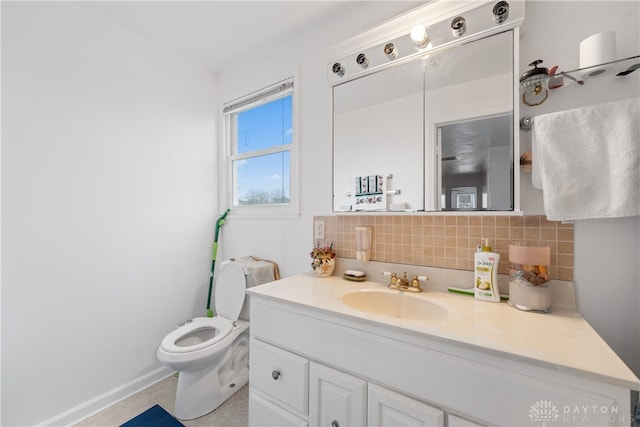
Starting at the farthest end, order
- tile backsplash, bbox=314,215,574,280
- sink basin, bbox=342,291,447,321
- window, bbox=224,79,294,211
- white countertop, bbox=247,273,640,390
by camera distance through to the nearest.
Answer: window, bbox=224,79,294,211, sink basin, bbox=342,291,447,321, tile backsplash, bbox=314,215,574,280, white countertop, bbox=247,273,640,390

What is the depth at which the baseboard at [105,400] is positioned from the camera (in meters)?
1.45

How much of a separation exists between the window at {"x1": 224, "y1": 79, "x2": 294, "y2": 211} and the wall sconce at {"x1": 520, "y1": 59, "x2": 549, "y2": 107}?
1275mm

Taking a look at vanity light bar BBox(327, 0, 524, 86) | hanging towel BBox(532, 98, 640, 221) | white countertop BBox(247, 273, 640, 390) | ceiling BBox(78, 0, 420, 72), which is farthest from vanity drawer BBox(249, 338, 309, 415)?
ceiling BBox(78, 0, 420, 72)

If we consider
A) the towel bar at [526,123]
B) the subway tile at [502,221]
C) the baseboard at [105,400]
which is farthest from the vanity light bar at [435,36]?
the baseboard at [105,400]

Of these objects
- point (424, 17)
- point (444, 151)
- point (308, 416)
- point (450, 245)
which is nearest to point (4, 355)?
point (308, 416)

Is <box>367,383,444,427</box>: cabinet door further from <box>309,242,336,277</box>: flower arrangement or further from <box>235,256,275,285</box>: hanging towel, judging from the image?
<box>235,256,275,285</box>: hanging towel

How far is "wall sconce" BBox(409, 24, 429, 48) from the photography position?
120 centimetres

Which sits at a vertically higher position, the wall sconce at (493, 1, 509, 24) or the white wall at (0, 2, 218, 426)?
the wall sconce at (493, 1, 509, 24)

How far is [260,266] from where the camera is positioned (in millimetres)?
1785

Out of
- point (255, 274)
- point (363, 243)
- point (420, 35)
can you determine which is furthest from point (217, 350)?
point (420, 35)

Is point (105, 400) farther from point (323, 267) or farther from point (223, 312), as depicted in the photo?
point (323, 267)

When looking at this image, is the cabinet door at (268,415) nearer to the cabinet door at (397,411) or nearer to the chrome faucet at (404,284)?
the cabinet door at (397,411)

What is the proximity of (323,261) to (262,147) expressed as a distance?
44.4 inches

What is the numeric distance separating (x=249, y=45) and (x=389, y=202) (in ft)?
5.14
